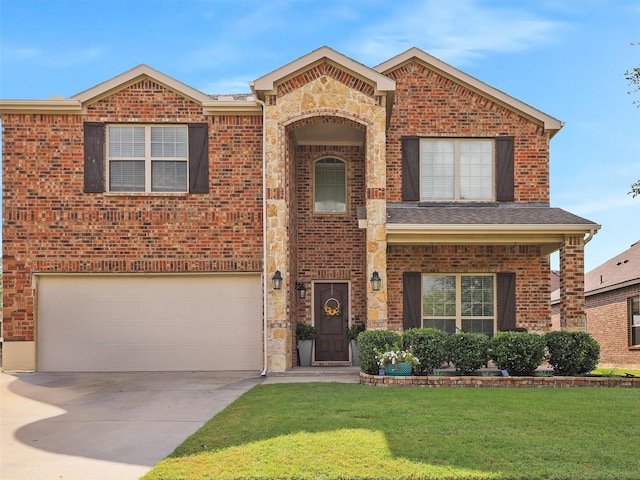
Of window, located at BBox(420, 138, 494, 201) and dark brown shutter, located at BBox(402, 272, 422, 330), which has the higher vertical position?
window, located at BBox(420, 138, 494, 201)

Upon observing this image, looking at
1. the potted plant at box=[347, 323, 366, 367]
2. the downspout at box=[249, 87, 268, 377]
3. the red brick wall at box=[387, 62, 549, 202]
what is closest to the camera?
the downspout at box=[249, 87, 268, 377]

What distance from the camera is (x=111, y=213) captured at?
16250mm

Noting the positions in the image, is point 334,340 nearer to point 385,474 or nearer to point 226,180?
point 226,180

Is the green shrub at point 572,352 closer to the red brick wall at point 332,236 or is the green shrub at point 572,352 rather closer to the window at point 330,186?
the red brick wall at point 332,236

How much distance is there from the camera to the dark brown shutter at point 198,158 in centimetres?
1627

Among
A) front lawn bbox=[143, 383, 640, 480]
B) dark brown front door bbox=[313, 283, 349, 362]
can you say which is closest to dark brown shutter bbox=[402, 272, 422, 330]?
dark brown front door bbox=[313, 283, 349, 362]

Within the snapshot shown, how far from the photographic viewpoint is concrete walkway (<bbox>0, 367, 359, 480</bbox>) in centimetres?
710

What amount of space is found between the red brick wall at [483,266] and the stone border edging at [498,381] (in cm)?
412

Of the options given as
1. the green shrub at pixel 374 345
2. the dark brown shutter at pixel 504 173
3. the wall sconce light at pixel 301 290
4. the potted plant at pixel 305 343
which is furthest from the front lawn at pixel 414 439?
the dark brown shutter at pixel 504 173

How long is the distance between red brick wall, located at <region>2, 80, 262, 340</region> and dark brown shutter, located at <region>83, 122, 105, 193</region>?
0.15 meters

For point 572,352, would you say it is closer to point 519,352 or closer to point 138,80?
point 519,352

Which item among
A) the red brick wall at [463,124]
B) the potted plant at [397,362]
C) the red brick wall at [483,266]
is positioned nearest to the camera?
the potted plant at [397,362]

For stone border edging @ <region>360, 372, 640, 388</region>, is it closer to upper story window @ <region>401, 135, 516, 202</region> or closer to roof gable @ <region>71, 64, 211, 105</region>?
upper story window @ <region>401, 135, 516, 202</region>

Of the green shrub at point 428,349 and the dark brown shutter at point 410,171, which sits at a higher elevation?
the dark brown shutter at point 410,171
